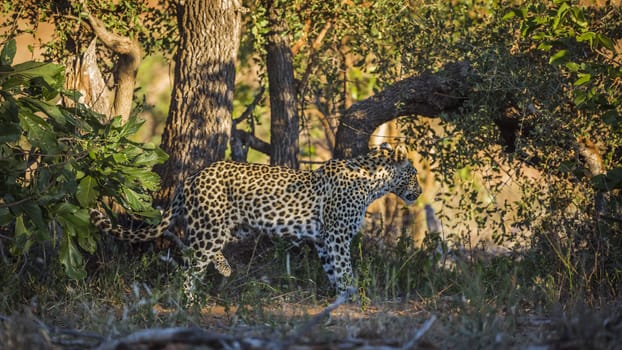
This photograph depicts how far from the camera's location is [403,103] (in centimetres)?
1014

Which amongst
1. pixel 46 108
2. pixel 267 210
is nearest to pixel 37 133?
pixel 46 108

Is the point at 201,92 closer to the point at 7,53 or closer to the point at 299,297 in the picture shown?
the point at 299,297

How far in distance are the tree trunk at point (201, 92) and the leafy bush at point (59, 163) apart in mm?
1672

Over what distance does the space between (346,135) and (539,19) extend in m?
3.73

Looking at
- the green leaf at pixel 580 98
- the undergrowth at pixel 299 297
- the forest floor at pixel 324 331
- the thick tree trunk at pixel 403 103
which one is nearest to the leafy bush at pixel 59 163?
the undergrowth at pixel 299 297

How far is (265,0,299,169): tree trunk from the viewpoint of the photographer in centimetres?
1082

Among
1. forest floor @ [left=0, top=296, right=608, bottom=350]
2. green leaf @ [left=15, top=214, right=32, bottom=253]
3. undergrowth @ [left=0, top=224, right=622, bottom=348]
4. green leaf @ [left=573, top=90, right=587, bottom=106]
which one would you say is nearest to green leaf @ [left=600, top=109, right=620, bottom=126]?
green leaf @ [left=573, top=90, right=587, bottom=106]

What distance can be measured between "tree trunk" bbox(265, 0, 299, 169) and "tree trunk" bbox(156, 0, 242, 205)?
1142mm

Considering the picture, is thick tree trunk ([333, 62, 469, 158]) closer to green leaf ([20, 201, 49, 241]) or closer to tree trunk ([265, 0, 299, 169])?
tree trunk ([265, 0, 299, 169])

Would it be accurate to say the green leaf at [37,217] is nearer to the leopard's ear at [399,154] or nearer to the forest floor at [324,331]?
the forest floor at [324,331]

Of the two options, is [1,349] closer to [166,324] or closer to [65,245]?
[166,324]

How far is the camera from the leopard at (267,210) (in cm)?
873

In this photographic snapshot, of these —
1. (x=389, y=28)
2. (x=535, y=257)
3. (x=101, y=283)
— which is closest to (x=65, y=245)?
(x=101, y=283)

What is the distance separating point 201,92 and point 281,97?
153 cm
